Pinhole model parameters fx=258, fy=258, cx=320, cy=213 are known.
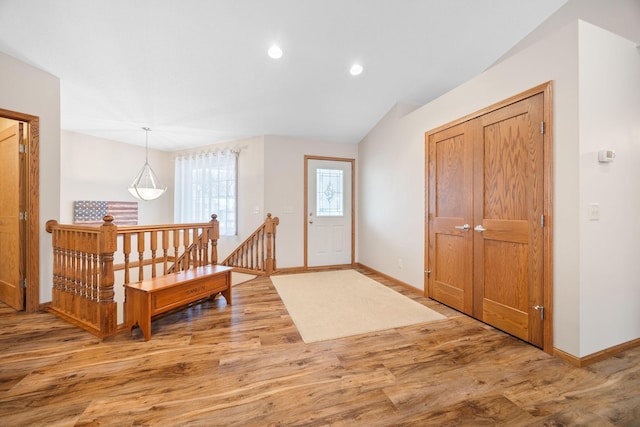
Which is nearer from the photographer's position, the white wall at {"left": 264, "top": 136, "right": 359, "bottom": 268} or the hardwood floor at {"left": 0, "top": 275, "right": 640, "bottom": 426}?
the hardwood floor at {"left": 0, "top": 275, "right": 640, "bottom": 426}

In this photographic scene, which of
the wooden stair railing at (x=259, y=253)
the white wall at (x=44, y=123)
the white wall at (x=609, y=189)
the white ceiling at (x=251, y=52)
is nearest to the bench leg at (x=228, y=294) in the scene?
the wooden stair railing at (x=259, y=253)

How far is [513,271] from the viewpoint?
2252 mm

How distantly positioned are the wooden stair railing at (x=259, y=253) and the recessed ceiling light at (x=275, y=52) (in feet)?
7.71

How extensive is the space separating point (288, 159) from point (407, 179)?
7.18 feet

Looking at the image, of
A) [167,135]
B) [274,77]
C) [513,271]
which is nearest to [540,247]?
[513,271]

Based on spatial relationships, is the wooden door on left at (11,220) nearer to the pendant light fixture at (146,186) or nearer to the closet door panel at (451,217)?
the pendant light fixture at (146,186)

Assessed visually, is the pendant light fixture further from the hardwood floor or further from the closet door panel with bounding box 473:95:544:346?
the closet door panel with bounding box 473:95:544:346

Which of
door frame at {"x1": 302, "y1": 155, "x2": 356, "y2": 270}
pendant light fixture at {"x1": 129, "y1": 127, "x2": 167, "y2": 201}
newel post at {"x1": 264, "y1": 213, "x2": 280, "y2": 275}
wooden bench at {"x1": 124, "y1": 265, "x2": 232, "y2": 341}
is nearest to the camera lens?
wooden bench at {"x1": 124, "y1": 265, "x2": 232, "y2": 341}

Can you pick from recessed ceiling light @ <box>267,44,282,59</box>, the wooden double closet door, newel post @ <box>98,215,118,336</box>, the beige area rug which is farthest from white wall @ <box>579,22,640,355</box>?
newel post @ <box>98,215,118,336</box>

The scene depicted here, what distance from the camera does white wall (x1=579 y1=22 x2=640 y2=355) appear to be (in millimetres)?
1817

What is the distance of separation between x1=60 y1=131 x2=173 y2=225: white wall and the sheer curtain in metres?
0.45

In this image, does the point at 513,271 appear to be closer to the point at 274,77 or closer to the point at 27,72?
the point at 274,77

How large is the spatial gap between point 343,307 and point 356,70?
9.54 feet

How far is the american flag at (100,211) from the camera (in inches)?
180
